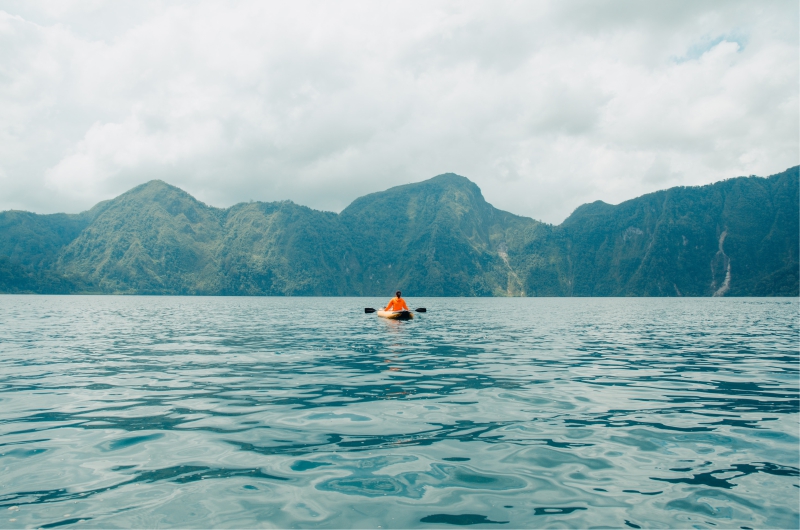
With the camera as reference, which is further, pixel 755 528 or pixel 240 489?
pixel 240 489

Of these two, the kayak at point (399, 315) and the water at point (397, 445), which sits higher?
the kayak at point (399, 315)

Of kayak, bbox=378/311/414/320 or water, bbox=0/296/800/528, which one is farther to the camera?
kayak, bbox=378/311/414/320

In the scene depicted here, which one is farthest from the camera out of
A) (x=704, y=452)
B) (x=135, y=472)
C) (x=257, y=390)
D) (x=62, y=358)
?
(x=62, y=358)

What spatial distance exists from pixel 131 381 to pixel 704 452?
52.8 feet

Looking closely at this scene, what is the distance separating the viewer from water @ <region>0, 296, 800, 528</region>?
6551 mm

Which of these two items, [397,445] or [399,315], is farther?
[399,315]

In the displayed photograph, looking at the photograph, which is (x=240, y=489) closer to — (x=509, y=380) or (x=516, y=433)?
(x=516, y=433)

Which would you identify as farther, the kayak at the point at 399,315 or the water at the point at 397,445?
the kayak at the point at 399,315

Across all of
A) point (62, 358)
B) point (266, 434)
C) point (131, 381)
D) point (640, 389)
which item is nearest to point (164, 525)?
point (266, 434)

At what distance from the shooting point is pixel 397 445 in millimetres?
9273

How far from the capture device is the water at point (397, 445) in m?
6.55

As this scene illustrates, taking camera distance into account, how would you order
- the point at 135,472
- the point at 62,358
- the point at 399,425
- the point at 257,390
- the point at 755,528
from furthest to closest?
the point at 62,358 → the point at 257,390 → the point at 399,425 → the point at 135,472 → the point at 755,528

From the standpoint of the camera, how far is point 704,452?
8.95 meters

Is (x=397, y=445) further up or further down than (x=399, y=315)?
further down
